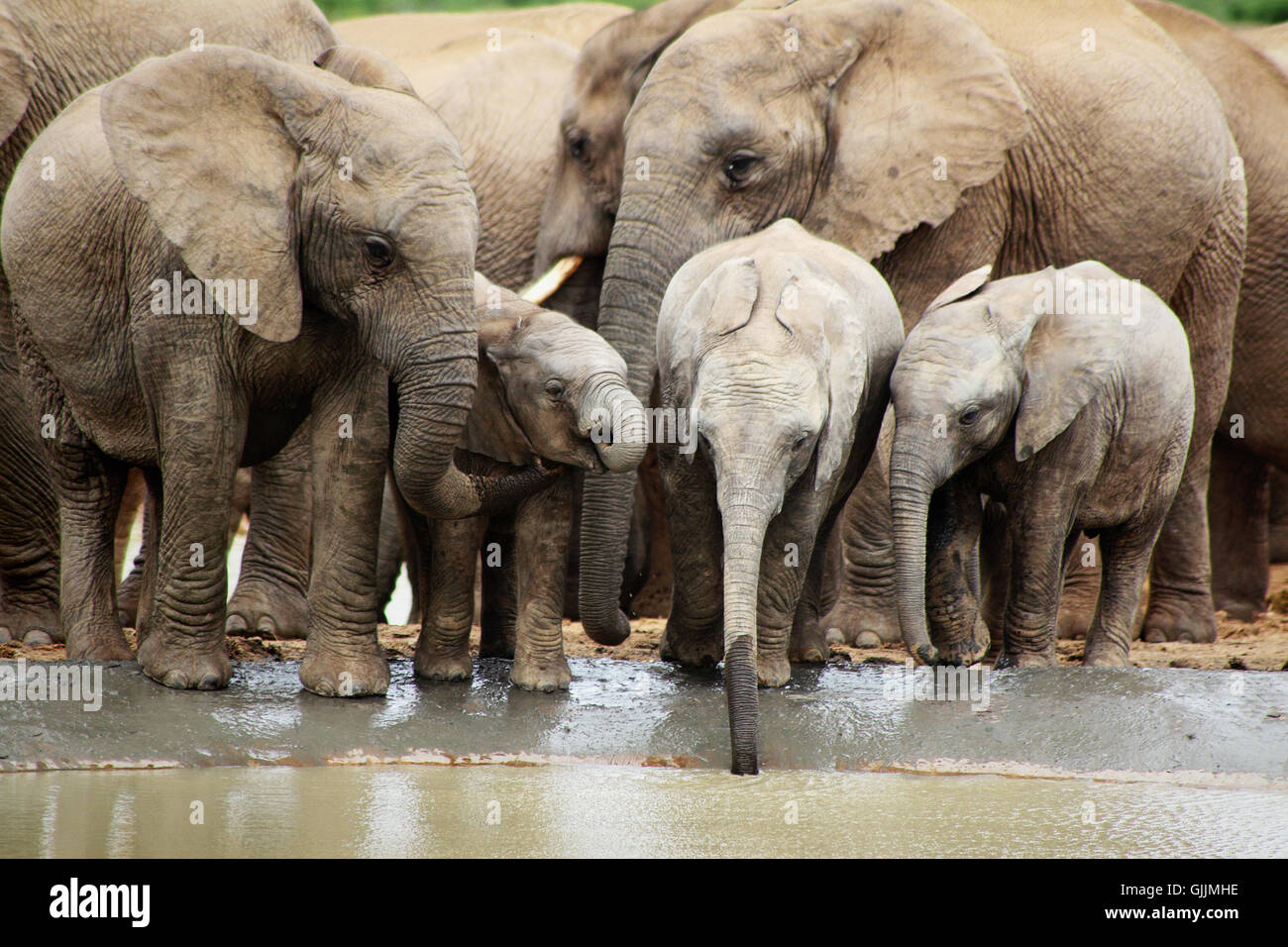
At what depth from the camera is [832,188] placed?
27.1 ft

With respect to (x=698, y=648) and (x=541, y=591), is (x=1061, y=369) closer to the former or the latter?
(x=698, y=648)

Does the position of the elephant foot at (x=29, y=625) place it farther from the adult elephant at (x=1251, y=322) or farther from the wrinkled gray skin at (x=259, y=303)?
the adult elephant at (x=1251, y=322)

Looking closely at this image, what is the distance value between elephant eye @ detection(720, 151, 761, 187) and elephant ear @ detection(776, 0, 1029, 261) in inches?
12.7

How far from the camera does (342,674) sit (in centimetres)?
659

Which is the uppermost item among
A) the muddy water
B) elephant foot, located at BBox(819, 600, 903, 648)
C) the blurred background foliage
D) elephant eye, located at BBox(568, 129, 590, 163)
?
the blurred background foliage

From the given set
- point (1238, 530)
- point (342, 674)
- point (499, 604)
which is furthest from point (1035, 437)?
point (1238, 530)

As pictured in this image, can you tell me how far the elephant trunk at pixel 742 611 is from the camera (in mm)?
5996

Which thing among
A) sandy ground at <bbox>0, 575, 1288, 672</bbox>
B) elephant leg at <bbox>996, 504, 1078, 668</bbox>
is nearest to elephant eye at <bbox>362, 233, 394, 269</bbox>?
sandy ground at <bbox>0, 575, 1288, 672</bbox>

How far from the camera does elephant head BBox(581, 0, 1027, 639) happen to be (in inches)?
315

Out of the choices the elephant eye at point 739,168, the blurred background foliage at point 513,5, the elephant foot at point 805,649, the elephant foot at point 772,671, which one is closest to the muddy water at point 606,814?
the elephant foot at point 772,671

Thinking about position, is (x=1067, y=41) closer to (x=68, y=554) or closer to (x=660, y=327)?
(x=660, y=327)

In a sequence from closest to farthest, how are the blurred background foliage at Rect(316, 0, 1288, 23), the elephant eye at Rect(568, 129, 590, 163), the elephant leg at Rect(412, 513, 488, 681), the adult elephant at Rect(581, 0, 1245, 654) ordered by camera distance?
1. the elephant leg at Rect(412, 513, 488, 681)
2. the adult elephant at Rect(581, 0, 1245, 654)
3. the elephant eye at Rect(568, 129, 590, 163)
4. the blurred background foliage at Rect(316, 0, 1288, 23)

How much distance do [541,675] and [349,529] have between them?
773 mm

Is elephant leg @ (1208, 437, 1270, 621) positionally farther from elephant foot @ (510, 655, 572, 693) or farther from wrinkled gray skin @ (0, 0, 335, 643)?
wrinkled gray skin @ (0, 0, 335, 643)
